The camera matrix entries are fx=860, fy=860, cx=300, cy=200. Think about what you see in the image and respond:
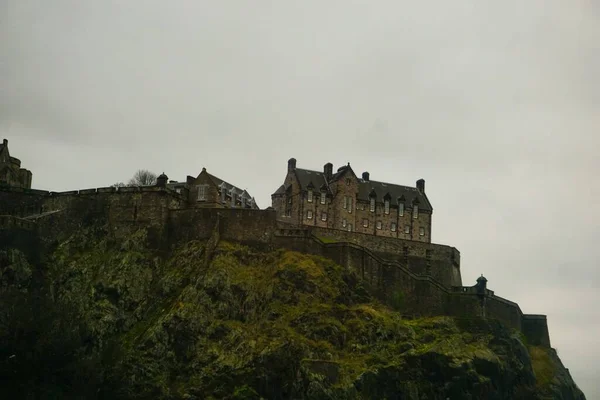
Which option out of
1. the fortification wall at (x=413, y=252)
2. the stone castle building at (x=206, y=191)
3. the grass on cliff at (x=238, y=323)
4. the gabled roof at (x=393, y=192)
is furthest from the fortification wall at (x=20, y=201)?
the gabled roof at (x=393, y=192)

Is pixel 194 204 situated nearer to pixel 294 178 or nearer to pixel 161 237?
pixel 161 237

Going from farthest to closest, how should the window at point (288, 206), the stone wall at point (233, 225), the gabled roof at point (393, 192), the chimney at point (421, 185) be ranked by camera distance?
the chimney at point (421, 185), the gabled roof at point (393, 192), the window at point (288, 206), the stone wall at point (233, 225)

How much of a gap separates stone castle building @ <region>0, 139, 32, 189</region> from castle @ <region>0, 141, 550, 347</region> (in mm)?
933

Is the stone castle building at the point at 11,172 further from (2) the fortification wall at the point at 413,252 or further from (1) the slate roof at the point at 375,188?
(2) the fortification wall at the point at 413,252

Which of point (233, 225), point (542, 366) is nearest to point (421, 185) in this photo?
Result: point (542, 366)

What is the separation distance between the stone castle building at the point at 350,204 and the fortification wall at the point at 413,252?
453cm

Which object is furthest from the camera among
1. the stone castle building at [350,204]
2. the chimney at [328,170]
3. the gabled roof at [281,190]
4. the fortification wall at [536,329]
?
the chimney at [328,170]

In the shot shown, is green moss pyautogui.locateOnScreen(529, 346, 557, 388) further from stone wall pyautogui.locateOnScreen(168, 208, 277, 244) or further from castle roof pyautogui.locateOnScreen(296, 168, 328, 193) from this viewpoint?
stone wall pyautogui.locateOnScreen(168, 208, 277, 244)

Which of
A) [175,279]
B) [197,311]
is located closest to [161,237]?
[175,279]

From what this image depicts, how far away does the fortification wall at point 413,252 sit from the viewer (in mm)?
75125

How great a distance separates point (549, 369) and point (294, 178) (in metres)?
28.4

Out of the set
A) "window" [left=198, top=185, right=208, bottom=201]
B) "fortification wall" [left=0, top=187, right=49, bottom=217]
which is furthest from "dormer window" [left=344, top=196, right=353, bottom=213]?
"fortification wall" [left=0, top=187, right=49, bottom=217]

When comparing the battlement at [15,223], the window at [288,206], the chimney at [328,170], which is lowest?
the battlement at [15,223]

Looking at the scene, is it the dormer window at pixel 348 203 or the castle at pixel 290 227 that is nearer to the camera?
the castle at pixel 290 227
